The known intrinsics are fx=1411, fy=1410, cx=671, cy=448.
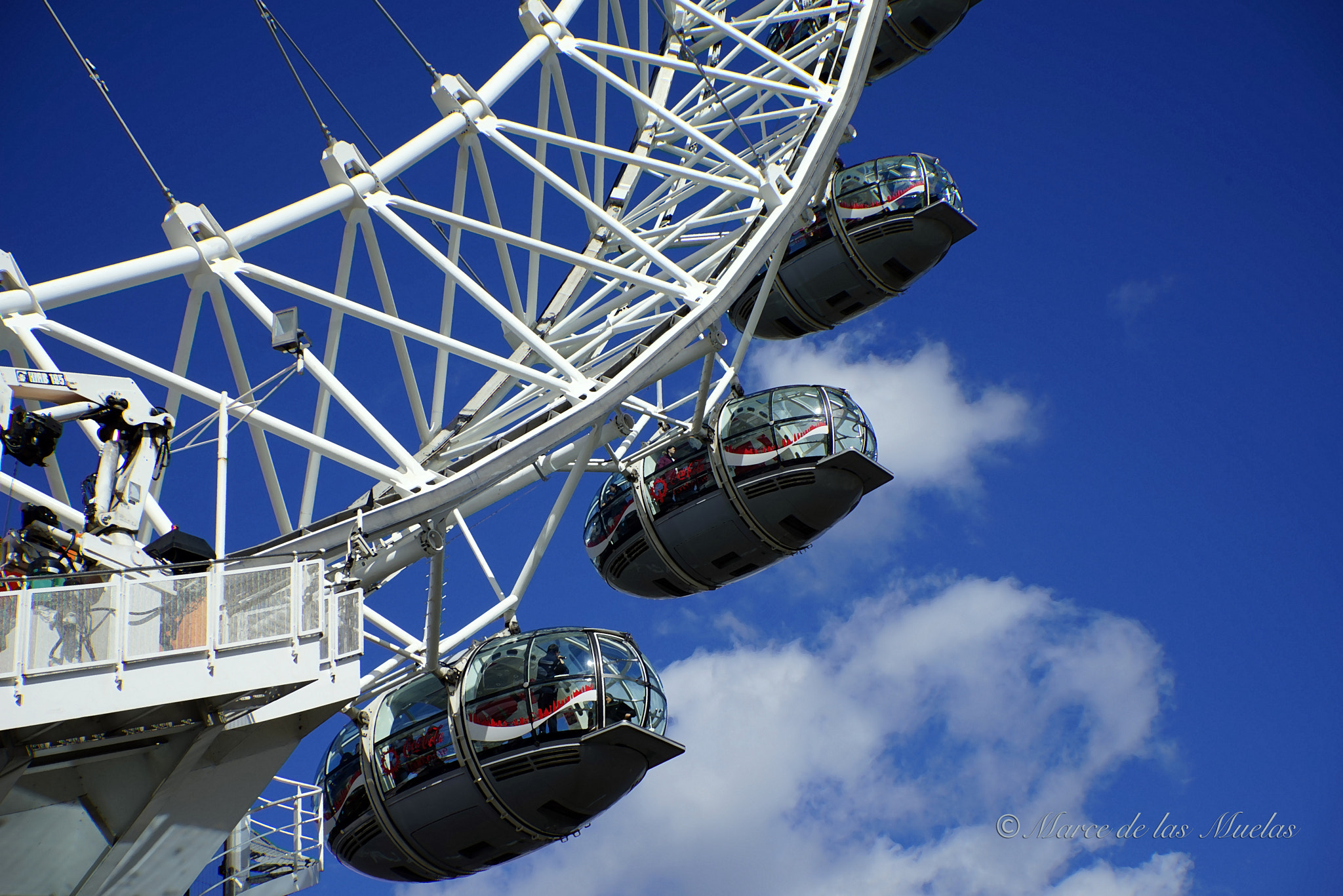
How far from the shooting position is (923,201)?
30.0 metres

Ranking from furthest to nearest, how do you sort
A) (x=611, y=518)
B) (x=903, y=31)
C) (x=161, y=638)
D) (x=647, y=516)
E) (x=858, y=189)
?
1. (x=903, y=31)
2. (x=858, y=189)
3. (x=611, y=518)
4. (x=647, y=516)
5. (x=161, y=638)

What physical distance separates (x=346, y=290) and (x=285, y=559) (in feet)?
23.1

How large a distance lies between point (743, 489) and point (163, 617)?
39.9ft

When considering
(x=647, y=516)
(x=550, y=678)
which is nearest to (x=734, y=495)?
(x=647, y=516)

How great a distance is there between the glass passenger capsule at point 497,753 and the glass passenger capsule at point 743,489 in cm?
346

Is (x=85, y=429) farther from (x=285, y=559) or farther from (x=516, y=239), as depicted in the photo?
(x=516, y=239)

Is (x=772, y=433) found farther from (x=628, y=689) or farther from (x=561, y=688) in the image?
(x=561, y=688)

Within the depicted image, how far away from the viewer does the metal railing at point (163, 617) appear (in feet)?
42.3

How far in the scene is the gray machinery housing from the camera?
36969 mm

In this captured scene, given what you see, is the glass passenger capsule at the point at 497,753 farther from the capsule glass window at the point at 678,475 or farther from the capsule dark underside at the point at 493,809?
the capsule glass window at the point at 678,475

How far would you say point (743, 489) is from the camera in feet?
78.8

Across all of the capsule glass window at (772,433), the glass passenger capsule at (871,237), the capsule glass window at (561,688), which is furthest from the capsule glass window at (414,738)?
the glass passenger capsule at (871,237)

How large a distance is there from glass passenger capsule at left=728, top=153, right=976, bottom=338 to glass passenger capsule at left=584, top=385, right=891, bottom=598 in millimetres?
5701

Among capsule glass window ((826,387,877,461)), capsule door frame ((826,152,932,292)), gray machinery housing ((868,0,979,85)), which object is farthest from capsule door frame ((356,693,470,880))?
gray machinery housing ((868,0,979,85))
